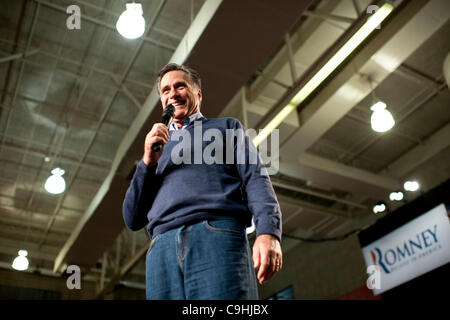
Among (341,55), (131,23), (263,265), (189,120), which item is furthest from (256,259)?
(131,23)

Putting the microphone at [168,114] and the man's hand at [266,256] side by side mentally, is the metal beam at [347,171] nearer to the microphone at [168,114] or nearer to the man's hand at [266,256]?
the microphone at [168,114]

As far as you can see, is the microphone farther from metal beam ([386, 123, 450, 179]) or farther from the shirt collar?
metal beam ([386, 123, 450, 179])

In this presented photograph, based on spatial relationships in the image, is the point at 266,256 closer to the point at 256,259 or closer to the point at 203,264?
the point at 256,259

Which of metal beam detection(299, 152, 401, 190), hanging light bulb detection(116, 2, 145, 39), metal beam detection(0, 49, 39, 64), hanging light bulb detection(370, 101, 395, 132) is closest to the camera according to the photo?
hanging light bulb detection(116, 2, 145, 39)

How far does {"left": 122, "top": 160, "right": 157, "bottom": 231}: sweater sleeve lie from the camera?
1.33 m

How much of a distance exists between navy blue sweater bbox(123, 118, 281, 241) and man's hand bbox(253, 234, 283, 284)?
0.09ft

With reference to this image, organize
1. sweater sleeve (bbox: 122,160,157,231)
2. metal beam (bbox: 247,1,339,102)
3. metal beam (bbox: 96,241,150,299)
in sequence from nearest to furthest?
sweater sleeve (bbox: 122,160,157,231)
metal beam (bbox: 247,1,339,102)
metal beam (bbox: 96,241,150,299)

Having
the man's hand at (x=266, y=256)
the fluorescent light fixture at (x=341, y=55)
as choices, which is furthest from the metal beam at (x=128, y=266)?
the man's hand at (x=266, y=256)

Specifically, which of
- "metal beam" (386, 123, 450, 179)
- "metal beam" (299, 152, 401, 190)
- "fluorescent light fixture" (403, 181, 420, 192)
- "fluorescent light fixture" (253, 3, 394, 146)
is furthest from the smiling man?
"metal beam" (386, 123, 450, 179)

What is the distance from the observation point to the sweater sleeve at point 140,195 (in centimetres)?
133

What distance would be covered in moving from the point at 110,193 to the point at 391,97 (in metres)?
5.15

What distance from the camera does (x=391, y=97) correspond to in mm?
7324

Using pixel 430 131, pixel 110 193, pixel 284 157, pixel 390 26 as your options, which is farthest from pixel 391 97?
pixel 110 193

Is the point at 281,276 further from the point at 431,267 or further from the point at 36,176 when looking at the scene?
the point at 36,176
